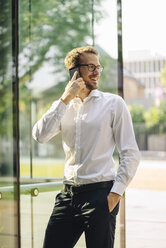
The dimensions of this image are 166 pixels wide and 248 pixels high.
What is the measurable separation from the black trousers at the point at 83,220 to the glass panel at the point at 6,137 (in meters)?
0.56

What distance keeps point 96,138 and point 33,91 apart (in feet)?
3.69

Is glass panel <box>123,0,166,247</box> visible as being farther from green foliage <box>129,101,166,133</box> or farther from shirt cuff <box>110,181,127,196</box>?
shirt cuff <box>110,181,127,196</box>

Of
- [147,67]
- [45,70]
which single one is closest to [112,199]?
[45,70]

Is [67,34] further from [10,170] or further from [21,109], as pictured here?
[10,170]

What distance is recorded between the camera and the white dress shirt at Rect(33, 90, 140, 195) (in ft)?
7.75

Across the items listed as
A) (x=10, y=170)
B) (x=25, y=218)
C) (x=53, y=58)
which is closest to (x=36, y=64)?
(x=53, y=58)

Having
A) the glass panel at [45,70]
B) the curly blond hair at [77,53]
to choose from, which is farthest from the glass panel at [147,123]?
the curly blond hair at [77,53]

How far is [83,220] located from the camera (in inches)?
93.3

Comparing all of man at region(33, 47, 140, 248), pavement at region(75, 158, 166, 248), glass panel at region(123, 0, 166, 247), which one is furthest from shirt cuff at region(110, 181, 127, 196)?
glass panel at region(123, 0, 166, 247)

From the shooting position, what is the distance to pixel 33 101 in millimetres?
3400

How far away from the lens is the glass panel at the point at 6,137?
2961mm

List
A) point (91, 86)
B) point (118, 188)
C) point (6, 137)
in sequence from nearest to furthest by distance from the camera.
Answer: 1. point (118, 188)
2. point (91, 86)
3. point (6, 137)

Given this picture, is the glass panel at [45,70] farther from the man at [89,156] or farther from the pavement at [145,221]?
the man at [89,156]

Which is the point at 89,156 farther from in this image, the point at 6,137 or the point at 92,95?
the point at 6,137
